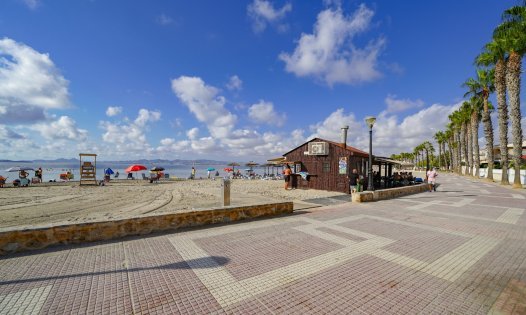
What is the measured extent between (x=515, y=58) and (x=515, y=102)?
3.57 meters

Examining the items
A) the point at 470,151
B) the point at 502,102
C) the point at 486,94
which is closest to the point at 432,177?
the point at 502,102

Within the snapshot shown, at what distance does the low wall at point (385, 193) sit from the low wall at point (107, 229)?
19.9 feet

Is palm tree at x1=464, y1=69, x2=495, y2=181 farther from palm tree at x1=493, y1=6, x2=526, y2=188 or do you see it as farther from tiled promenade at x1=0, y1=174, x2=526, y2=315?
tiled promenade at x1=0, y1=174, x2=526, y2=315

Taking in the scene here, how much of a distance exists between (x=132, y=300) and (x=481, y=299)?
473cm

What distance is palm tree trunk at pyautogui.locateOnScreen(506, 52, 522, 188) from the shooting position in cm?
1897

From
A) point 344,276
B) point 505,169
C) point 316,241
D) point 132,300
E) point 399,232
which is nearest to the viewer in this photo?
point 132,300

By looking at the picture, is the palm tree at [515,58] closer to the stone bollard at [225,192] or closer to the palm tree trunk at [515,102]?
the palm tree trunk at [515,102]

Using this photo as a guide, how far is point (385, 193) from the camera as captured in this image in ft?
41.5

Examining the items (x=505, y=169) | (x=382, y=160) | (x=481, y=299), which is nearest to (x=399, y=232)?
(x=481, y=299)

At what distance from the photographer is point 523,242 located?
5.65 meters

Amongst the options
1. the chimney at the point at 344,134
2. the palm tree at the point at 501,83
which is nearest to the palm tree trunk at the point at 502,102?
the palm tree at the point at 501,83

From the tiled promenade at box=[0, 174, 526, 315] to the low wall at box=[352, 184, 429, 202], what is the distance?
4811mm

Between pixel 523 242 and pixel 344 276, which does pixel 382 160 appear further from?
pixel 344 276

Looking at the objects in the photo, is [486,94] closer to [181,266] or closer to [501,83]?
[501,83]
